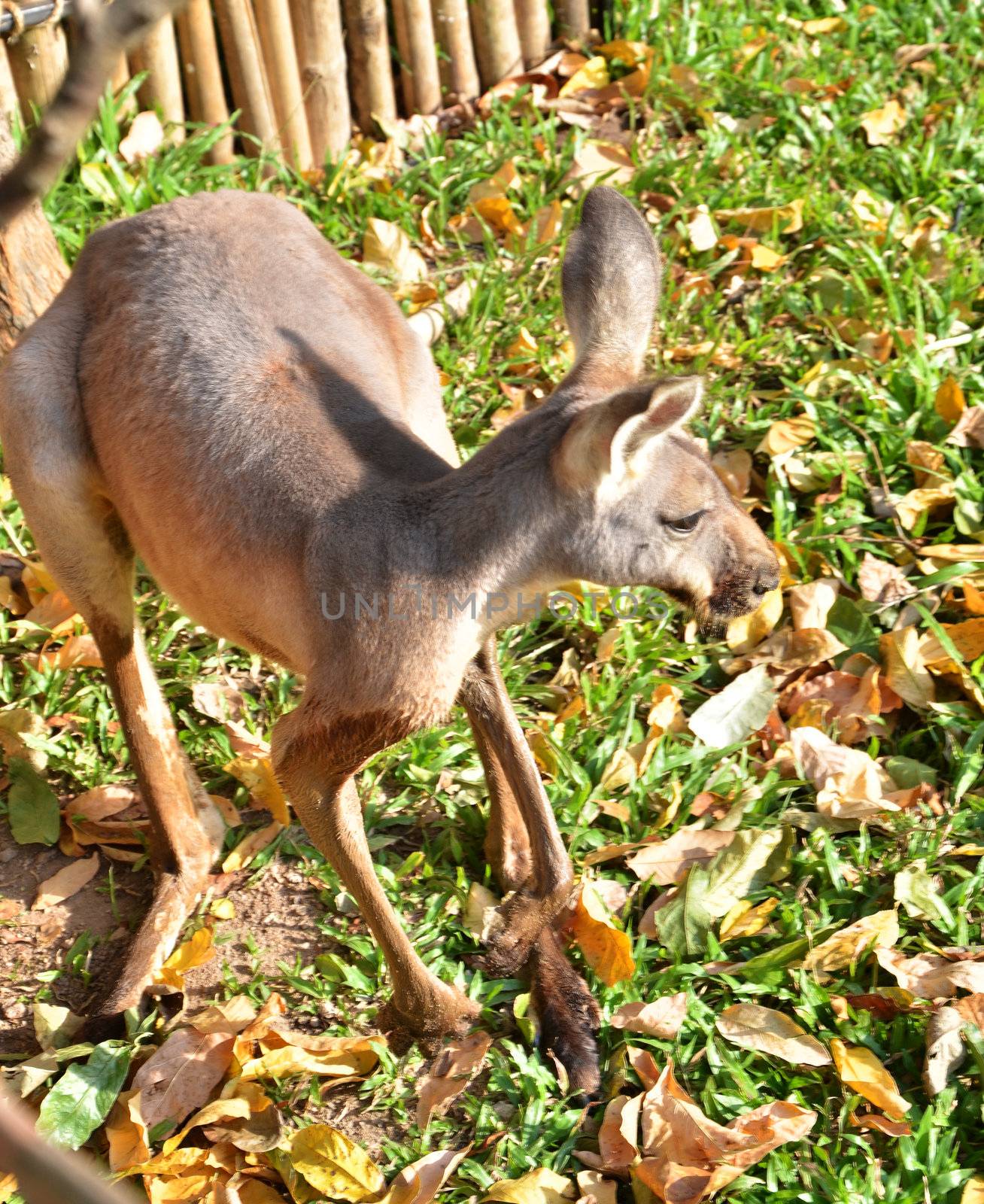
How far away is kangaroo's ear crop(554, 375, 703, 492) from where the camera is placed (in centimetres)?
246

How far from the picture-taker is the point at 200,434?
2961mm

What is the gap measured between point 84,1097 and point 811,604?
2347mm

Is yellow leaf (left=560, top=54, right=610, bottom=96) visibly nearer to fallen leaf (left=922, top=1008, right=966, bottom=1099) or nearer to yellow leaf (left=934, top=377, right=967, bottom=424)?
yellow leaf (left=934, top=377, right=967, bottom=424)

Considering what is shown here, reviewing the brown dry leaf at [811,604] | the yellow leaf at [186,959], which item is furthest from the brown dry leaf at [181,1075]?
the brown dry leaf at [811,604]

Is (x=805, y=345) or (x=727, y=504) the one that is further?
(x=805, y=345)

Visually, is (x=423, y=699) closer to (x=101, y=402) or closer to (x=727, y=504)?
(x=727, y=504)

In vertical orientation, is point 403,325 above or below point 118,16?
below

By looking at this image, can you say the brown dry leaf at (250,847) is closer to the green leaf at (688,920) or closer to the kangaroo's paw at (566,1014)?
the kangaroo's paw at (566,1014)

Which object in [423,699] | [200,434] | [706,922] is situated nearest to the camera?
[423,699]

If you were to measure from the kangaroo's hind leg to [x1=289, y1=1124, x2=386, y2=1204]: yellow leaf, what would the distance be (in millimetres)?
647

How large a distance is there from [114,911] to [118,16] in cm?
304

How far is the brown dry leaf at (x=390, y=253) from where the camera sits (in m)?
4.72

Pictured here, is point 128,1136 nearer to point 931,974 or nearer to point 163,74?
point 931,974

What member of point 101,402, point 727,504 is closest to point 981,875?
point 727,504
